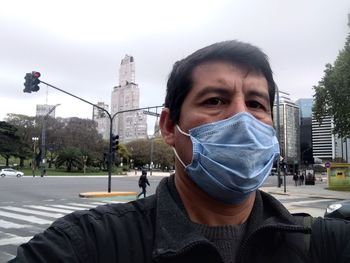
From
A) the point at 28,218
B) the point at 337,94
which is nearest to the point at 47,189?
the point at 28,218

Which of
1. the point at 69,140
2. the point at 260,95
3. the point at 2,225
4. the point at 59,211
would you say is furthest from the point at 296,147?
the point at 260,95

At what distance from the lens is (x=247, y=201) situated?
1.73 meters

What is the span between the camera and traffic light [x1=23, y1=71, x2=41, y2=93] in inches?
698

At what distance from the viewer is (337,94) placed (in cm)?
3600

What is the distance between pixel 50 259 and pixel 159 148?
86923mm

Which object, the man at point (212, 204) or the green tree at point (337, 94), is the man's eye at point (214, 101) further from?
the green tree at point (337, 94)

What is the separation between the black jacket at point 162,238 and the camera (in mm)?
1371

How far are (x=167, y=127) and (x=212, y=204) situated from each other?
0.43 m

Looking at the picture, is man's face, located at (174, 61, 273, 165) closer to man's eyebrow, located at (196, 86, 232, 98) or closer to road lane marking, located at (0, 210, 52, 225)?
man's eyebrow, located at (196, 86, 232, 98)

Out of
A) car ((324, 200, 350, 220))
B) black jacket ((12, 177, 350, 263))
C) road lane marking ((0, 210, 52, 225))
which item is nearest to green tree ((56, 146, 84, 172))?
road lane marking ((0, 210, 52, 225))

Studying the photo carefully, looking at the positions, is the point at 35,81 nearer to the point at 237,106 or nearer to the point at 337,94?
the point at 237,106

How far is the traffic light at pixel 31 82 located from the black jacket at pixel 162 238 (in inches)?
681

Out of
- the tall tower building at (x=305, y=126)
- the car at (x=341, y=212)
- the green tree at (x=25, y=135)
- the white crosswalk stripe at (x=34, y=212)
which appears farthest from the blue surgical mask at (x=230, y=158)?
the green tree at (x=25, y=135)

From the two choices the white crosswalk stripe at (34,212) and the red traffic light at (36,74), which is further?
the red traffic light at (36,74)
